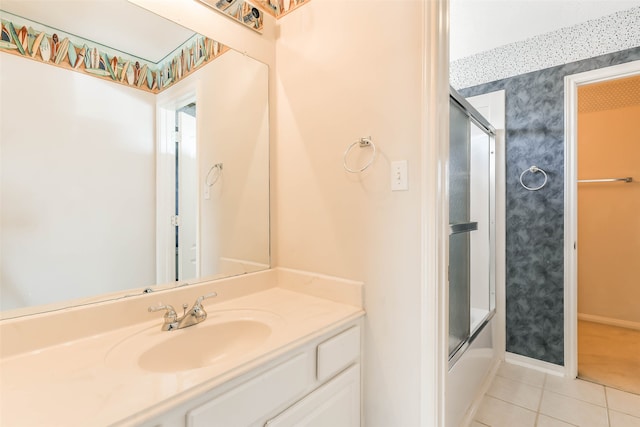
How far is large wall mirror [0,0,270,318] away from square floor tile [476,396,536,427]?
152cm

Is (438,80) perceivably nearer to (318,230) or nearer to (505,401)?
(318,230)

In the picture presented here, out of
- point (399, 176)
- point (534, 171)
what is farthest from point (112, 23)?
point (534, 171)

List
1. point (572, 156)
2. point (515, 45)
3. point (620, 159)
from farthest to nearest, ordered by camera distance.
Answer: point (620, 159)
point (515, 45)
point (572, 156)

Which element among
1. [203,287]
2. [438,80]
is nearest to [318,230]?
[203,287]

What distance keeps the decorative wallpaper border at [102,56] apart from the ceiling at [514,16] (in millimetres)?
1618

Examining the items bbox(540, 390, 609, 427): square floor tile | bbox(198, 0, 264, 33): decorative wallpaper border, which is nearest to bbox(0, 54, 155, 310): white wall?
bbox(198, 0, 264, 33): decorative wallpaper border

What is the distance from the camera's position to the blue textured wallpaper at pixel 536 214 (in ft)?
6.77

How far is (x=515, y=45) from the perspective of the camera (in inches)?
88.0

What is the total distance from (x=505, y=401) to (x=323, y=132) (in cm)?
196

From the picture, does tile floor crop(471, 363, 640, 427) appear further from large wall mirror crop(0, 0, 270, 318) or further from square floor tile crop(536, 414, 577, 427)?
large wall mirror crop(0, 0, 270, 318)

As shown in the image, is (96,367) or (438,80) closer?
(96,367)

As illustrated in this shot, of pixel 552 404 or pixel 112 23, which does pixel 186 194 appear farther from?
pixel 552 404

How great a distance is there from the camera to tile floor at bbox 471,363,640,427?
1627 millimetres

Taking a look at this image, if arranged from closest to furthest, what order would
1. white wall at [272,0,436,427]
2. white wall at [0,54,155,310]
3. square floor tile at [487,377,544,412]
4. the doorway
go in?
white wall at [0,54,155,310], white wall at [272,0,436,427], the doorway, square floor tile at [487,377,544,412]
